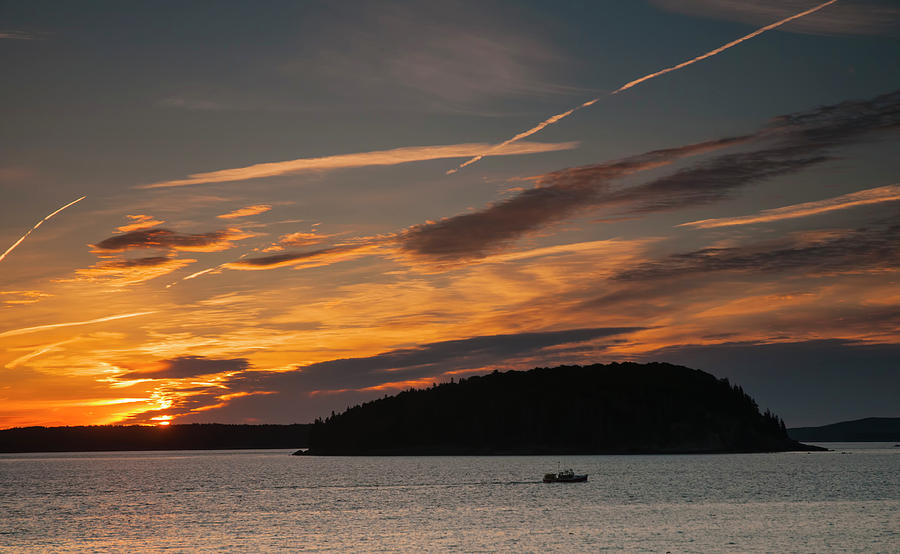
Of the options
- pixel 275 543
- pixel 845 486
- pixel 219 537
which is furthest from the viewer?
pixel 845 486

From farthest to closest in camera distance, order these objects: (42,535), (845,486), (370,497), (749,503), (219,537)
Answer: (845,486) < (370,497) < (749,503) < (42,535) < (219,537)

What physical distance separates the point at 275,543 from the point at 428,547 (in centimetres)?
1819

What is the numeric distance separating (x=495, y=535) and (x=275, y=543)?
24.8m

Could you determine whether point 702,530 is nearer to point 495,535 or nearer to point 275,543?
point 495,535

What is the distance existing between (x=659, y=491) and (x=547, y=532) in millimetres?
76809

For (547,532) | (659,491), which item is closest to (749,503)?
(659,491)

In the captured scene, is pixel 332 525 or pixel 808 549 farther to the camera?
pixel 332 525

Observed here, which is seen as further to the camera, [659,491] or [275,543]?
[659,491]

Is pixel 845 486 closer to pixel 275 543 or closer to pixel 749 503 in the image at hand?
pixel 749 503

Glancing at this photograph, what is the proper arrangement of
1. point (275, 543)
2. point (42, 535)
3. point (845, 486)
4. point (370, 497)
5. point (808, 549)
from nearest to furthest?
point (808, 549) → point (275, 543) → point (42, 535) → point (370, 497) → point (845, 486)

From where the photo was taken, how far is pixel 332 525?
118 metres

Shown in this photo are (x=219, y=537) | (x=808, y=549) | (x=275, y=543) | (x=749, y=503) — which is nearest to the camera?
(x=808, y=549)

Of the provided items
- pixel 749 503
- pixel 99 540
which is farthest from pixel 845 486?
pixel 99 540

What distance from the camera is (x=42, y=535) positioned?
4473 inches
